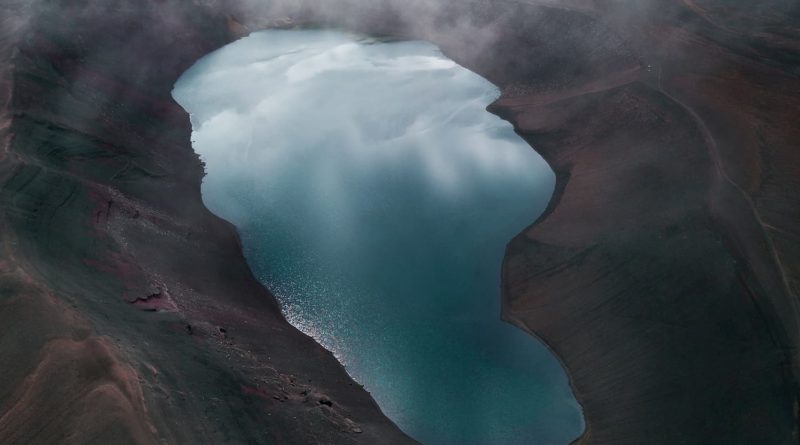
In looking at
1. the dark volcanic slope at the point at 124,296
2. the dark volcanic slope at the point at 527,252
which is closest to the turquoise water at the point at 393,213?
the dark volcanic slope at the point at 527,252

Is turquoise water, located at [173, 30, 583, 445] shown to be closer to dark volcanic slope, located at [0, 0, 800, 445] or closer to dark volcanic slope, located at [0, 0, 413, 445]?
dark volcanic slope, located at [0, 0, 800, 445]

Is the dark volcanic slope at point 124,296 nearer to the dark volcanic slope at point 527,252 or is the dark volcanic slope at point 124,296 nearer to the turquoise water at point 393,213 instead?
the dark volcanic slope at point 527,252

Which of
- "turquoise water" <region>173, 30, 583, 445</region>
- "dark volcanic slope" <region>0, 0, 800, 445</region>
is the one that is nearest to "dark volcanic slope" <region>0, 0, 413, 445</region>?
"dark volcanic slope" <region>0, 0, 800, 445</region>

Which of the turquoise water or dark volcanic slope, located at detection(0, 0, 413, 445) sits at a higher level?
dark volcanic slope, located at detection(0, 0, 413, 445)

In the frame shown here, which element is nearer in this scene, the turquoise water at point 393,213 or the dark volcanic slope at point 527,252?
the dark volcanic slope at point 527,252

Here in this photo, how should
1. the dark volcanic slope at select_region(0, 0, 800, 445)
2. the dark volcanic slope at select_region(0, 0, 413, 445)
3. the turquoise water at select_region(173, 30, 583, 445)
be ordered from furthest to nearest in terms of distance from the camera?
the turquoise water at select_region(173, 30, 583, 445) < the dark volcanic slope at select_region(0, 0, 800, 445) < the dark volcanic slope at select_region(0, 0, 413, 445)

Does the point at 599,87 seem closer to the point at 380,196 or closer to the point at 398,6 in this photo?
the point at 380,196
